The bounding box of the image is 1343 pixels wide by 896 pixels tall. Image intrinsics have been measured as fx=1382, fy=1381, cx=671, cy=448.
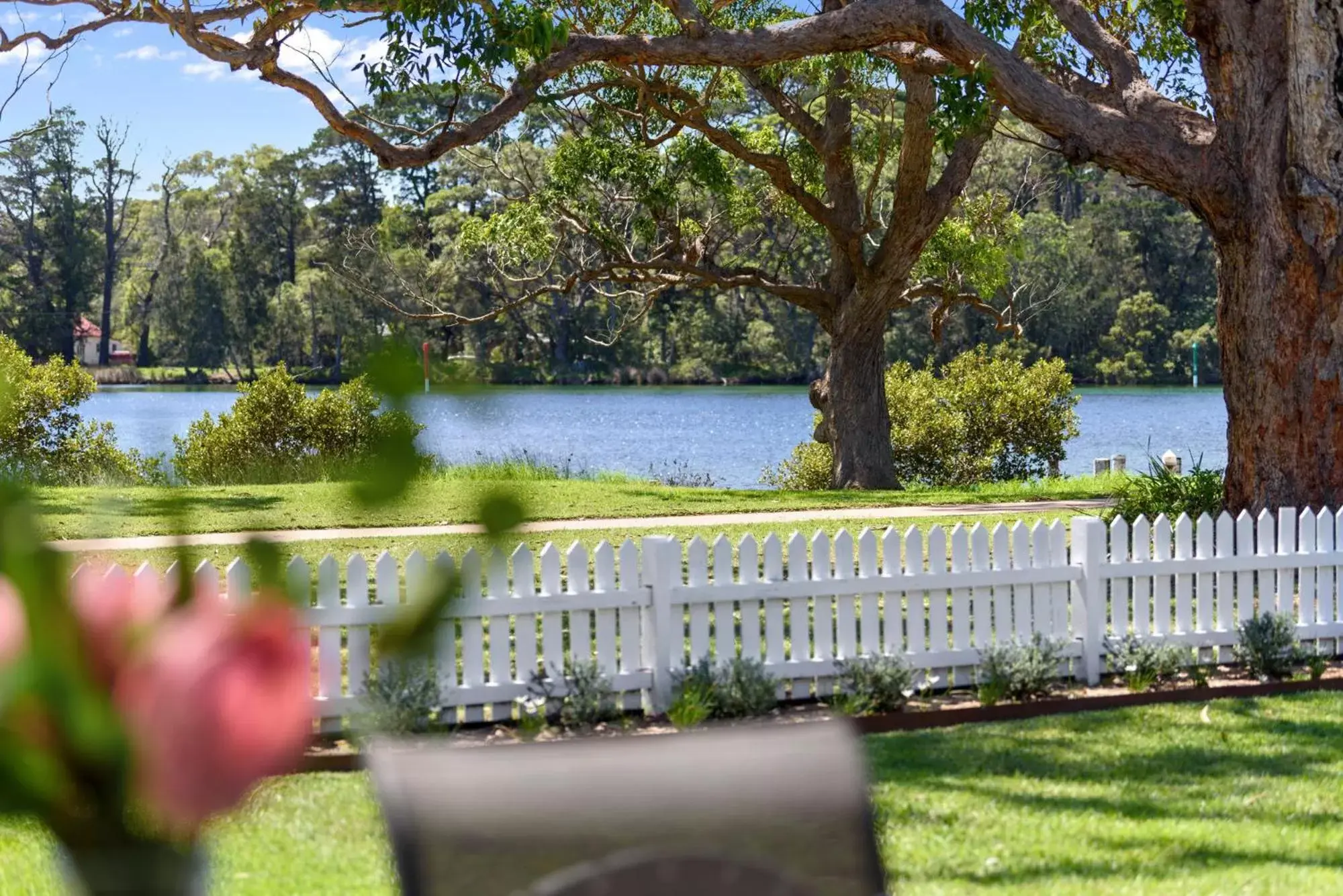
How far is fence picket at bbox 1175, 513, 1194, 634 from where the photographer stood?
27.3ft

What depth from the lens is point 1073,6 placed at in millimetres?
11906

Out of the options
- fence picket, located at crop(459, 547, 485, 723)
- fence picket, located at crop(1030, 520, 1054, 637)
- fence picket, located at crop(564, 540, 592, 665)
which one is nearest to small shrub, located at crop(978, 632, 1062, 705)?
fence picket, located at crop(1030, 520, 1054, 637)

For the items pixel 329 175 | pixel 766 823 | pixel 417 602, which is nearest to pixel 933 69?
pixel 766 823

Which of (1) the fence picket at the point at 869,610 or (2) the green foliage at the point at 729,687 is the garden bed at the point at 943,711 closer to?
(2) the green foliage at the point at 729,687

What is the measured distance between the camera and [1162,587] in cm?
840

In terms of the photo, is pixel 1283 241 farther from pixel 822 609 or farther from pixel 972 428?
pixel 972 428

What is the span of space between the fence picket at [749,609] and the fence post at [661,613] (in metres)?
0.36

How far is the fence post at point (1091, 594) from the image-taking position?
813 centimetres

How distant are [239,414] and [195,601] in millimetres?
19887

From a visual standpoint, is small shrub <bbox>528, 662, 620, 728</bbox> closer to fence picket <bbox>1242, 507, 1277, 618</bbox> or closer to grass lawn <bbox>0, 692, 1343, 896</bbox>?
grass lawn <bbox>0, 692, 1343, 896</bbox>

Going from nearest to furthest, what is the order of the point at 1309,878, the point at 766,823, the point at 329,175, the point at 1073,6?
the point at 766,823, the point at 1309,878, the point at 1073,6, the point at 329,175

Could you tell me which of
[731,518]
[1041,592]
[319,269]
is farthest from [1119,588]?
[319,269]

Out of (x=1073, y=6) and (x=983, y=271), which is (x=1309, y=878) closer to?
(x=1073, y=6)

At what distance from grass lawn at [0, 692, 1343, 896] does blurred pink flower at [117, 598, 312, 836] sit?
14.7ft
